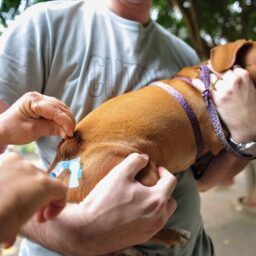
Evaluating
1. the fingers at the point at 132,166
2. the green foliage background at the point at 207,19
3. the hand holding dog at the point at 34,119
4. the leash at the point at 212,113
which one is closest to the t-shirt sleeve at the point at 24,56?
the hand holding dog at the point at 34,119

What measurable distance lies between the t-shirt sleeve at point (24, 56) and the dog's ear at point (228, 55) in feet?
2.07

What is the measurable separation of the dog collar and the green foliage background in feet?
6.40

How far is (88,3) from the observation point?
1230 mm

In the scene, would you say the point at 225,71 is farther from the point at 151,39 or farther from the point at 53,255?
the point at 53,255

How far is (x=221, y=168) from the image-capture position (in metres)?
1.33

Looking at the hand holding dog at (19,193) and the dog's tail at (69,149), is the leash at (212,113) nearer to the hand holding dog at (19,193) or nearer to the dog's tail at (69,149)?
the dog's tail at (69,149)

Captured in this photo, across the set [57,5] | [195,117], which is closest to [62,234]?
[195,117]

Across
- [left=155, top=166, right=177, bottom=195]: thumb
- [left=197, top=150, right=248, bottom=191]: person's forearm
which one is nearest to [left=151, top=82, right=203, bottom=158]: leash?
[left=197, top=150, right=248, bottom=191]: person's forearm

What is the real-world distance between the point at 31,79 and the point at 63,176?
0.34 meters

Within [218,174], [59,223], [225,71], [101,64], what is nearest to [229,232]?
[218,174]

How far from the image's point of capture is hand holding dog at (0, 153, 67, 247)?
390mm

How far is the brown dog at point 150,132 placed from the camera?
0.94 meters

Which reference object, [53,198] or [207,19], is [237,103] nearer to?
[53,198]

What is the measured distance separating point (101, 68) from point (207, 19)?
1977mm
